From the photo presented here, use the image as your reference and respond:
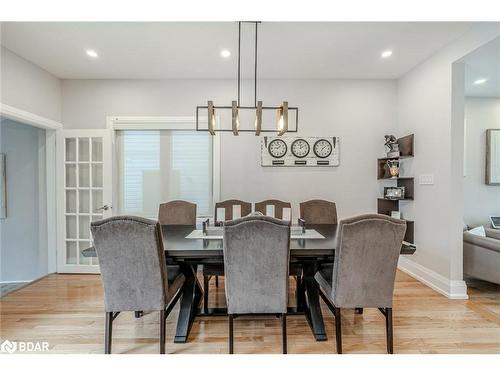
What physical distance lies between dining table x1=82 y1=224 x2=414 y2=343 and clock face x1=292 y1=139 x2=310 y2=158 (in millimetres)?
1435

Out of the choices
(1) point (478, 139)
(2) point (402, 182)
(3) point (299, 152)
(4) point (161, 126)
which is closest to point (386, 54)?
(3) point (299, 152)

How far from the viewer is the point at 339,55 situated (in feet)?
10.3

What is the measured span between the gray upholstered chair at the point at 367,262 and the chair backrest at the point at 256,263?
1.22 feet

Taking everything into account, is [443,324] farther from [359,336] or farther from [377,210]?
[377,210]

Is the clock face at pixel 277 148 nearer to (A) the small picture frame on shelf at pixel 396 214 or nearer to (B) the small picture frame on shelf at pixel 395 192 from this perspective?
(B) the small picture frame on shelf at pixel 395 192

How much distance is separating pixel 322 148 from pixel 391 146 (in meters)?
0.93

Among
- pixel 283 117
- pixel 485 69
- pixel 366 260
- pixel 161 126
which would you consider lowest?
pixel 366 260

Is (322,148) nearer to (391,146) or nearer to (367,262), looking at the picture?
(391,146)

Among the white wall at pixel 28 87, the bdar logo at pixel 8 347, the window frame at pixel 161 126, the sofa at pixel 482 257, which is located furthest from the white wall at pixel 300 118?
the bdar logo at pixel 8 347

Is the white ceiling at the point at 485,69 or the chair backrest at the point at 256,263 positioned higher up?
the white ceiling at the point at 485,69

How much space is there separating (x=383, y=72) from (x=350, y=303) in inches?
123

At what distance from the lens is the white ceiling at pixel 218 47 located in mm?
2566

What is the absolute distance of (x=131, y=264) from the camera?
71.7 inches

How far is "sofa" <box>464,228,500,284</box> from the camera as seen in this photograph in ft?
9.22
